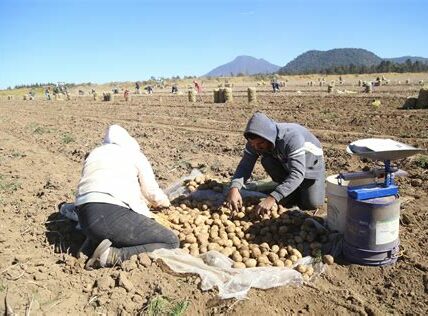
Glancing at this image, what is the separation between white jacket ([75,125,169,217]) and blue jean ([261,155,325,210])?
1.29 meters

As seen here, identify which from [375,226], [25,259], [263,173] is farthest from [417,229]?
[25,259]

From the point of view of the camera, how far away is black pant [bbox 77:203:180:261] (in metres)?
3.63

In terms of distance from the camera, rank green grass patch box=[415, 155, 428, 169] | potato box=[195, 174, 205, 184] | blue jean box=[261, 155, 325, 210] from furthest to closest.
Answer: green grass patch box=[415, 155, 428, 169], potato box=[195, 174, 205, 184], blue jean box=[261, 155, 325, 210]

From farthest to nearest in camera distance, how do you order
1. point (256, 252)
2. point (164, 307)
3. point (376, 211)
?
point (256, 252)
point (376, 211)
point (164, 307)

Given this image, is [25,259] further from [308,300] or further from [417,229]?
[417,229]

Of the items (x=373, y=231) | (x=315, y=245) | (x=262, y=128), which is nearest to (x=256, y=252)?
(x=315, y=245)

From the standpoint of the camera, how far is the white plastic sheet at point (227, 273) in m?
3.22

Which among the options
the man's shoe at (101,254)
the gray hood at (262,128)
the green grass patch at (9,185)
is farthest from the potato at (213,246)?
the green grass patch at (9,185)

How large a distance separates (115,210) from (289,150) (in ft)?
5.53

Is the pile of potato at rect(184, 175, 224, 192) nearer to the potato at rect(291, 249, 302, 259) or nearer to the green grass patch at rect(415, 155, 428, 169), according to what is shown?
the potato at rect(291, 249, 302, 259)

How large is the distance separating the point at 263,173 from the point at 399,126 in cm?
519

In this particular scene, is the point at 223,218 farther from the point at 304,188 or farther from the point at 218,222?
the point at 304,188

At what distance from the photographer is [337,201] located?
3.82 metres

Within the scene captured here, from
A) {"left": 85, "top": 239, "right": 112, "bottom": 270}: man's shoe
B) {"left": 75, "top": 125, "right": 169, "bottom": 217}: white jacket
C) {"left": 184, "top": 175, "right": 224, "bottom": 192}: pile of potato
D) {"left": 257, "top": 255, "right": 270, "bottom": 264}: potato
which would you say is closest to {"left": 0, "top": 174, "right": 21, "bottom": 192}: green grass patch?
{"left": 184, "top": 175, "right": 224, "bottom": 192}: pile of potato
